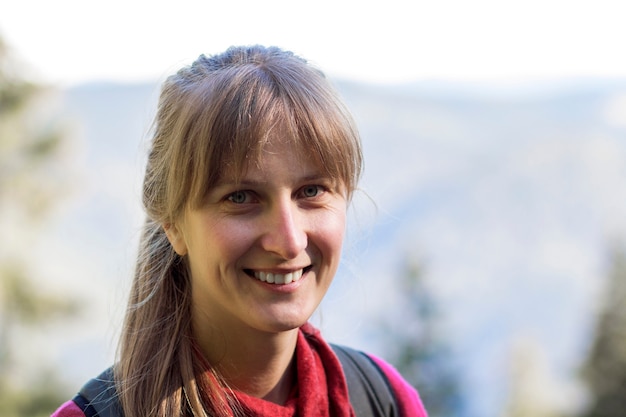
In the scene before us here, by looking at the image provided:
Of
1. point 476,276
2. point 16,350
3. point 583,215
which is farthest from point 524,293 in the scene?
point 16,350

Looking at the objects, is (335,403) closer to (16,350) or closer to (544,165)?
(16,350)

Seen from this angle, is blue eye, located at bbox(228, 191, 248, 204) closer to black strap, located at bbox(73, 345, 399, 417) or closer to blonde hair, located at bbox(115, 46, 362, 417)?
blonde hair, located at bbox(115, 46, 362, 417)

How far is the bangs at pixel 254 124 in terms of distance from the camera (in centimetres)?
167

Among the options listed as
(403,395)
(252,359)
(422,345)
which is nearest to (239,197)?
(252,359)

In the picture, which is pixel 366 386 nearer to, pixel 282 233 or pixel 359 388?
pixel 359 388

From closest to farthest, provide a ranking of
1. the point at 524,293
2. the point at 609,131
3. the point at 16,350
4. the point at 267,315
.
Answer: the point at 267,315 → the point at 16,350 → the point at 524,293 → the point at 609,131

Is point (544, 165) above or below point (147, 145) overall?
above

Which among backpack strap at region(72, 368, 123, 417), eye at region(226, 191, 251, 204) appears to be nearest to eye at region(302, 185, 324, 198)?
eye at region(226, 191, 251, 204)

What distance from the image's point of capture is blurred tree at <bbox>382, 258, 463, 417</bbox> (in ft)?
36.0

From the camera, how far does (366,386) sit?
2.05m

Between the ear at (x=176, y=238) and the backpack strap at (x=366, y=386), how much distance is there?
54 centimetres

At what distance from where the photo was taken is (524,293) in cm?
2483

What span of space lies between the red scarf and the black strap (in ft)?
0.16

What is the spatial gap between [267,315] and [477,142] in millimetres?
29786
